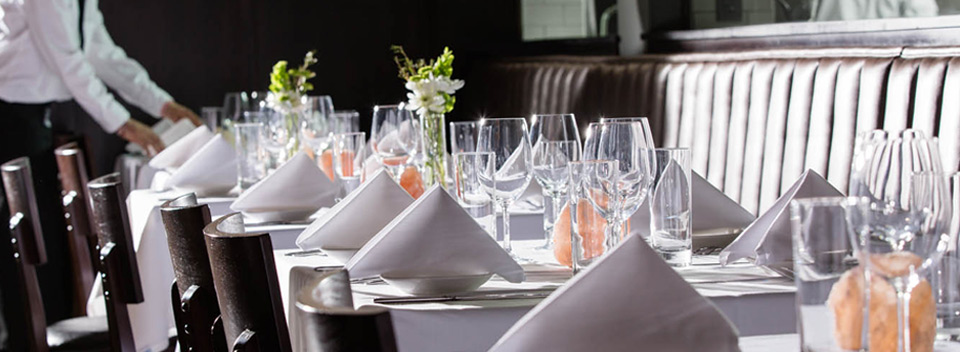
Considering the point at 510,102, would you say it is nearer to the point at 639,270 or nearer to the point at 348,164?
the point at 348,164

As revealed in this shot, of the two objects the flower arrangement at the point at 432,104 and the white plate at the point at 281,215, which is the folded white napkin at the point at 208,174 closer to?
the white plate at the point at 281,215

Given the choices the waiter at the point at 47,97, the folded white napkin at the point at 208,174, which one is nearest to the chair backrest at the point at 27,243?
the folded white napkin at the point at 208,174

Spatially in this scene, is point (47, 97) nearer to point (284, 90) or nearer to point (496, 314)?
point (284, 90)

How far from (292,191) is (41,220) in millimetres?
2661

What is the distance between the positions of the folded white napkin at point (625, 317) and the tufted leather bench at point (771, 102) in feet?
6.45

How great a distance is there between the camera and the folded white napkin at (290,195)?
2559mm

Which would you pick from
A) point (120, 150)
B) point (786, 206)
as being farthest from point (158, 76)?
point (786, 206)

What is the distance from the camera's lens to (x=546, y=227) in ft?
6.77

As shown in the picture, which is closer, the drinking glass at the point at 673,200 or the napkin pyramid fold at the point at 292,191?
the drinking glass at the point at 673,200

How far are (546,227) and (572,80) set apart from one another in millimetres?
3106

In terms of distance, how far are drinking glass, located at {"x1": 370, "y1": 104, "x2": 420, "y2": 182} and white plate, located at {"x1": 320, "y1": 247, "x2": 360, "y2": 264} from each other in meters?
0.69

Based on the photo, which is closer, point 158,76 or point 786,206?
point 786,206

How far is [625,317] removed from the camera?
3.87ft

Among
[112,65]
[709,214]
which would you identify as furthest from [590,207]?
[112,65]
